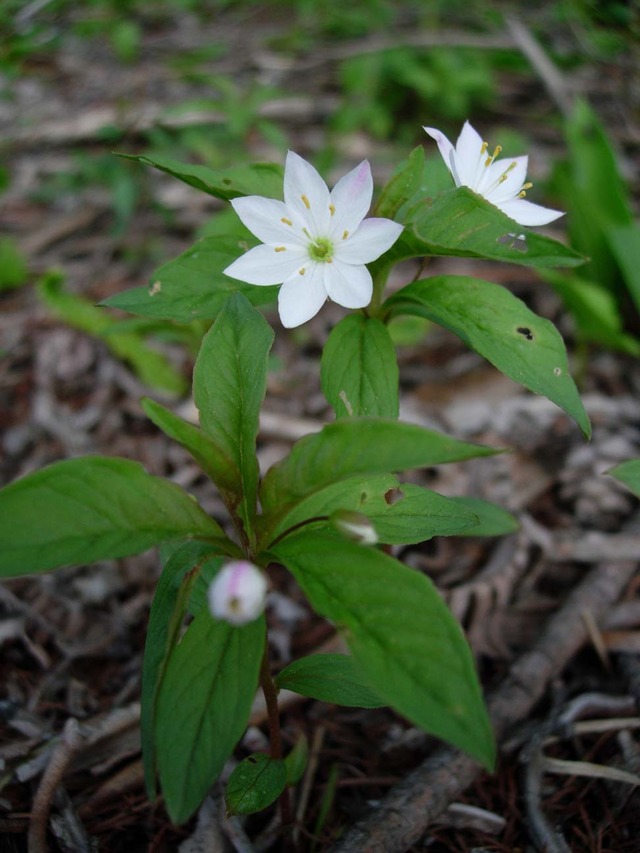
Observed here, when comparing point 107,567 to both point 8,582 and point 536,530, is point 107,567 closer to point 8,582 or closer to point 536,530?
point 8,582

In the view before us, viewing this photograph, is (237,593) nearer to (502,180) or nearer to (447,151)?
(447,151)

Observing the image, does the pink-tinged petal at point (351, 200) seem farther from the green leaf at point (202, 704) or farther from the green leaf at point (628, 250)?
the green leaf at point (628, 250)

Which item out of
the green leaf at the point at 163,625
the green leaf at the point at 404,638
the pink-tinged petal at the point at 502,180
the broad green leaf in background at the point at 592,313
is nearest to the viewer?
the green leaf at the point at 404,638

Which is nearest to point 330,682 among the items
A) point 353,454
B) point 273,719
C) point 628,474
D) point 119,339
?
point 273,719

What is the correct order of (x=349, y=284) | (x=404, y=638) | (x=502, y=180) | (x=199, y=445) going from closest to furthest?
(x=404, y=638) → (x=199, y=445) → (x=349, y=284) → (x=502, y=180)

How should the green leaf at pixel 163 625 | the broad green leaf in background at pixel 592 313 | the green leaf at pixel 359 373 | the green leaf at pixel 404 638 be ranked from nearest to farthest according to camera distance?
the green leaf at pixel 404 638, the green leaf at pixel 163 625, the green leaf at pixel 359 373, the broad green leaf in background at pixel 592 313

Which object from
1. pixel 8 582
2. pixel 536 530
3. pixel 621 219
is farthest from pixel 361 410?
pixel 621 219

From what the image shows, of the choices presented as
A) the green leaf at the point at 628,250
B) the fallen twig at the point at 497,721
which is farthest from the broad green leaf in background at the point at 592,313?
the fallen twig at the point at 497,721
